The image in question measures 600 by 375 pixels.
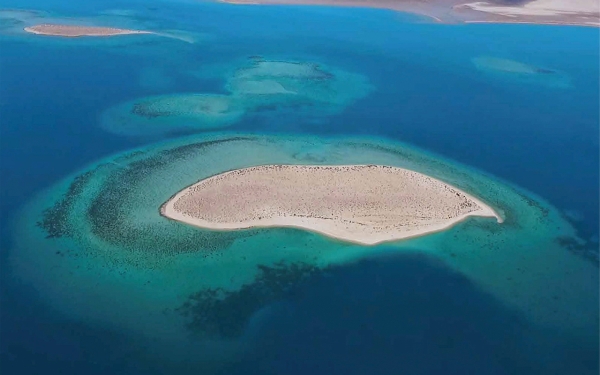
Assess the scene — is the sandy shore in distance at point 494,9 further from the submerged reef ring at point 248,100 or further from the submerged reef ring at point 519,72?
the submerged reef ring at point 248,100

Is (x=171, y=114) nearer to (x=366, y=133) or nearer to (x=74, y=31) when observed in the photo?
(x=366, y=133)

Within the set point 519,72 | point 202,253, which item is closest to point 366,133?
point 202,253

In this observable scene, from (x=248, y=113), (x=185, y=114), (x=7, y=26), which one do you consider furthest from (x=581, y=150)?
(x=7, y=26)

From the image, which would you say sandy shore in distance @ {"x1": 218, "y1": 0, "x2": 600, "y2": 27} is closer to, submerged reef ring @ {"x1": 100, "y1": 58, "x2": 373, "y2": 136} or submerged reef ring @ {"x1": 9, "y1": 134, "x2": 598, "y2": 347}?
submerged reef ring @ {"x1": 100, "y1": 58, "x2": 373, "y2": 136}

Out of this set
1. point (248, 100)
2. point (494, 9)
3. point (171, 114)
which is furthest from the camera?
point (494, 9)

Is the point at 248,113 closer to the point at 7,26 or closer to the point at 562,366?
the point at 562,366

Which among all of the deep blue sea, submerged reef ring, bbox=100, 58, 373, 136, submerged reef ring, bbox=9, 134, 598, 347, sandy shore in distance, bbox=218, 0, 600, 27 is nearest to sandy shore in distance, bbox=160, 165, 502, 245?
submerged reef ring, bbox=9, 134, 598, 347

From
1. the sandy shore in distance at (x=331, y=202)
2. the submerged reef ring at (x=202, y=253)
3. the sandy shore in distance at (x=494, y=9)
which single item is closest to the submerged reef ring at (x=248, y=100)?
the submerged reef ring at (x=202, y=253)
